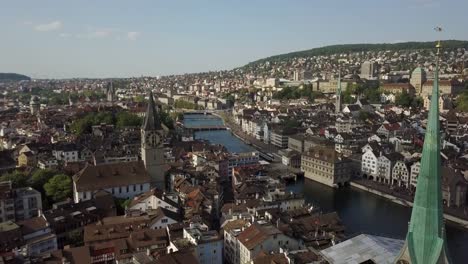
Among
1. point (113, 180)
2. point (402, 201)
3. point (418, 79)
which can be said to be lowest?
point (402, 201)

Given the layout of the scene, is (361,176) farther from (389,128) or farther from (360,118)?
(360,118)

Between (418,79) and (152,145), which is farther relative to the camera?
(418,79)

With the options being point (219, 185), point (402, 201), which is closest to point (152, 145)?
point (219, 185)

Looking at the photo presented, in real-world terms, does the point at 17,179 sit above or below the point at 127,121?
below

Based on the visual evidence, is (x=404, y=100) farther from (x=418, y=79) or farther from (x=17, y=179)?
(x=17, y=179)

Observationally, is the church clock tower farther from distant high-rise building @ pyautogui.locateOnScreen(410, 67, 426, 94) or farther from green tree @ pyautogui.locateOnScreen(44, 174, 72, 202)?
distant high-rise building @ pyautogui.locateOnScreen(410, 67, 426, 94)

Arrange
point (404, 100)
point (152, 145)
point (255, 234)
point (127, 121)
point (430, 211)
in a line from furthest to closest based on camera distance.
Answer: point (404, 100)
point (127, 121)
point (152, 145)
point (255, 234)
point (430, 211)

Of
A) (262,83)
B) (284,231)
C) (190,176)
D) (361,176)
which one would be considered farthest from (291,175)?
(262,83)

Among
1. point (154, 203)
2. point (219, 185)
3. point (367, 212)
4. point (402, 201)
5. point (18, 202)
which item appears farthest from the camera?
point (219, 185)
